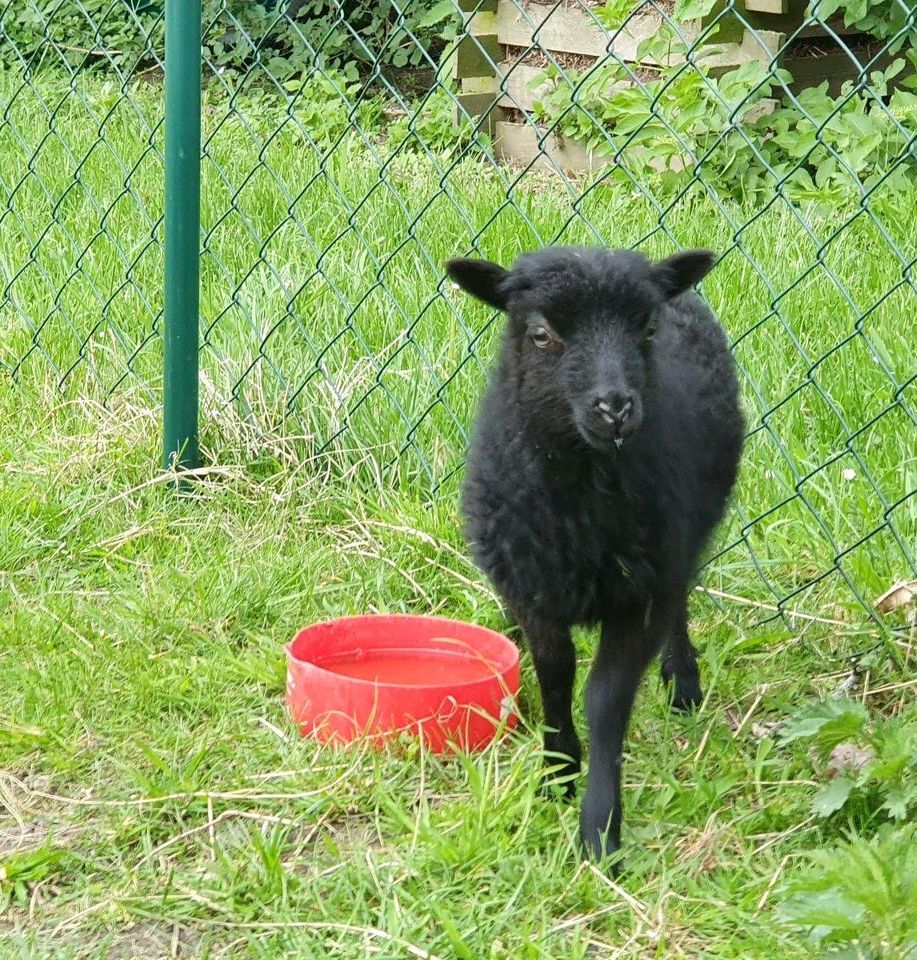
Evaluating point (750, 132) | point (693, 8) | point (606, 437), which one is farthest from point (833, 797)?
point (750, 132)

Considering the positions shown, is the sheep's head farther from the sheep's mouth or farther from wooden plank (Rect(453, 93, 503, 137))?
wooden plank (Rect(453, 93, 503, 137))

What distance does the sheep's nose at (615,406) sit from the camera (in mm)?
2373

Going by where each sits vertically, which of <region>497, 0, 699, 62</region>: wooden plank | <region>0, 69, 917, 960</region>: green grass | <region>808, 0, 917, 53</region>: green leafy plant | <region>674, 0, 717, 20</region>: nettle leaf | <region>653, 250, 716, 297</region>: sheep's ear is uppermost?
<region>808, 0, 917, 53</region>: green leafy plant

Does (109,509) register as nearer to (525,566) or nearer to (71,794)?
(71,794)

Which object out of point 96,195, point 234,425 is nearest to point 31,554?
point 234,425

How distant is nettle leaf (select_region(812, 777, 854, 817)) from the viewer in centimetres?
251

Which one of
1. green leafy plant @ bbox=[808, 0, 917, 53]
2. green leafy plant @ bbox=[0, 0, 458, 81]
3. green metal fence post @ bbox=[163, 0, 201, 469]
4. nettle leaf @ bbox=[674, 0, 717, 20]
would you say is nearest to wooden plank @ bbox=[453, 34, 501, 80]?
green leafy plant @ bbox=[0, 0, 458, 81]

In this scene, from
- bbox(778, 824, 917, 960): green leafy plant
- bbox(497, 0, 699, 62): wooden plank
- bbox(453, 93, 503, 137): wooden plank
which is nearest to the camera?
Answer: bbox(778, 824, 917, 960): green leafy plant

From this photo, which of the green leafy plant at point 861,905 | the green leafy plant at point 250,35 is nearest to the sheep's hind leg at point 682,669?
the green leafy plant at point 861,905

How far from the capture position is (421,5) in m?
8.64

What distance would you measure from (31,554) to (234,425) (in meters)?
0.71

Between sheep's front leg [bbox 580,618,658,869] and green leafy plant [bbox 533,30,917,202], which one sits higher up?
green leafy plant [bbox 533,30,917,202]

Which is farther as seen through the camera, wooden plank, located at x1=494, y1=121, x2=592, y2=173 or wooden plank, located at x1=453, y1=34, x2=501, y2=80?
wooden plank, located at x1=453, y1=34, x2=501, y2=80

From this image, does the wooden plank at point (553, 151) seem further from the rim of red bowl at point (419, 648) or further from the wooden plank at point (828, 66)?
the rim of red bowl at point (419, 648)
